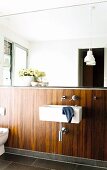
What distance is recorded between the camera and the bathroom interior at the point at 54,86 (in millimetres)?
2371

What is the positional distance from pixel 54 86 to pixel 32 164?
1.09 meters

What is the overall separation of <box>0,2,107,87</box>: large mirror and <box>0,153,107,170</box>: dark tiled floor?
3.51 feet

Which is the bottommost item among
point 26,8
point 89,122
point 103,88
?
point 89,122

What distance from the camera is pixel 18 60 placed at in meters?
2.93

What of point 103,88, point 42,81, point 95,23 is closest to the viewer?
point 103,88

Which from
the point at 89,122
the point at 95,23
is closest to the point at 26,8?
the point at 95,23

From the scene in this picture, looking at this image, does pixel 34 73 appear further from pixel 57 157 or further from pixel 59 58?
pixel 57 157

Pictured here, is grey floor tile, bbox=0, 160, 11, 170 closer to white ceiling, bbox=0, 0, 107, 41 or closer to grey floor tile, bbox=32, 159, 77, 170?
grey floor tile, bbox=32, 159, 77, 170

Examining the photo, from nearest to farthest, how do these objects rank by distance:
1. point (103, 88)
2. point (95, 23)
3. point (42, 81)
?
point (103, 88) < point (95, 23) < point (42, 81)

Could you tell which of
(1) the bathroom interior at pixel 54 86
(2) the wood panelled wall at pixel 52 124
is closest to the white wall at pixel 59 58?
(1) the bathroom interior at pixel 54 86

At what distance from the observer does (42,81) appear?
276 centimetres

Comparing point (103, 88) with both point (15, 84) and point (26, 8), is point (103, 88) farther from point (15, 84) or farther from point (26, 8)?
point (26, 8)

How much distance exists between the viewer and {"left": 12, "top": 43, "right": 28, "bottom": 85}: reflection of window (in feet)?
9.41

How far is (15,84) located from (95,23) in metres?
1.51
